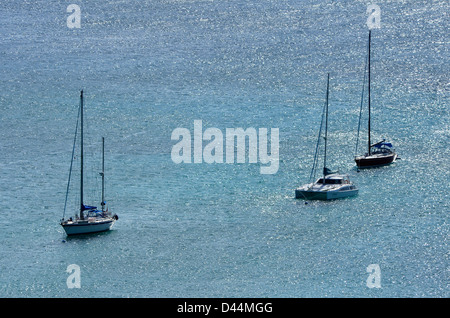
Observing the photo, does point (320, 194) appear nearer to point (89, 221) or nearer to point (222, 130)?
point (89, 221)

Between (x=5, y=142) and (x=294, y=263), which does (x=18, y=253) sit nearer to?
(x=294, y=263)

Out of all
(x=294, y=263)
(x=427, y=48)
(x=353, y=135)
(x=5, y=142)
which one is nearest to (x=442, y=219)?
(x=294, y=263)

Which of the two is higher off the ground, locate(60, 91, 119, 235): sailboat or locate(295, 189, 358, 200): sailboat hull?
locate(295, 189, 358, 200): sailboat hull

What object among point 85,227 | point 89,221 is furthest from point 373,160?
point 85,227

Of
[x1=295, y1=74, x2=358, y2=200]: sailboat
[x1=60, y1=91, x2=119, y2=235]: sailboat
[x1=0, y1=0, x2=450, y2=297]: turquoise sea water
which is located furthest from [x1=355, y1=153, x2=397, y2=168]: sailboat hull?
[x1=60, y1=91, x2=119, y2=235]: sailboat

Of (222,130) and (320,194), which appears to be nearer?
(320,194)

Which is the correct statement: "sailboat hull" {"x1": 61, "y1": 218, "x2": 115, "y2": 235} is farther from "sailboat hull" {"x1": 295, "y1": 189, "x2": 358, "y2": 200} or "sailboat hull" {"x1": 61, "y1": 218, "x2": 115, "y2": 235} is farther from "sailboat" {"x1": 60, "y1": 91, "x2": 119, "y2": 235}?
"sailboat hull" {"x1": 295, "y1": 189, "x2": 358, "y2": 200}
